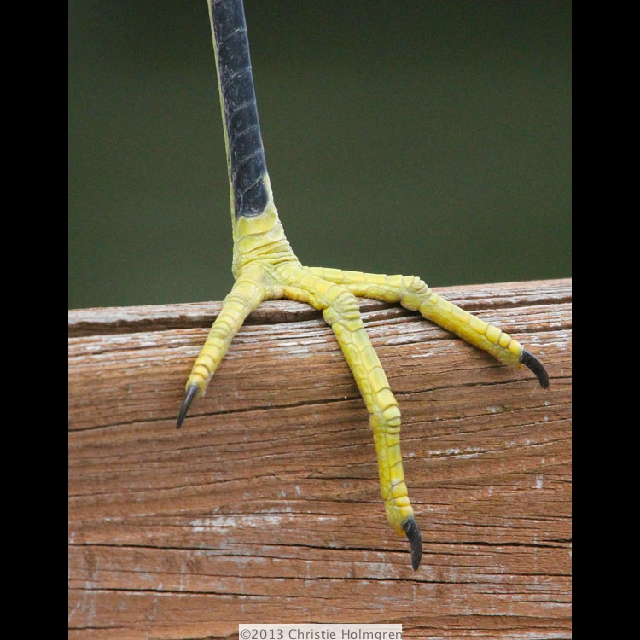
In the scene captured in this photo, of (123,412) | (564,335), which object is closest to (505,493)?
(564,335)

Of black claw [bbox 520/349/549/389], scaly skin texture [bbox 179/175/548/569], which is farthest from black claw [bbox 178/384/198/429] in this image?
black claw [bbox 520/349/549/389]

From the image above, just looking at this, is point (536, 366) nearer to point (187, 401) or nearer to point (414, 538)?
point (414, 538)

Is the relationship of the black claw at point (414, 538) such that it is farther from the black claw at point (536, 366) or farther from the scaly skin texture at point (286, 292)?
the black claw at point (536, 366)

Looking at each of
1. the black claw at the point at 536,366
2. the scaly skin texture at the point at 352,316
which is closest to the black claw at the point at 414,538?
the scaly skin texture at the point at 352,316

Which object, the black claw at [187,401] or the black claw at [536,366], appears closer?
the black claw at [187,401]

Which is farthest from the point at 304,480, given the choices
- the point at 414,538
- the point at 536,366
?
the point at 536,366

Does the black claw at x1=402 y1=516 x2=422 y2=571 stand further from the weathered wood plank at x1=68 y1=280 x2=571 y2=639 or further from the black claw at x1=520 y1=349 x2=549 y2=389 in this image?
the black claw at x1=520 y1=349 x2=549 y2=389
